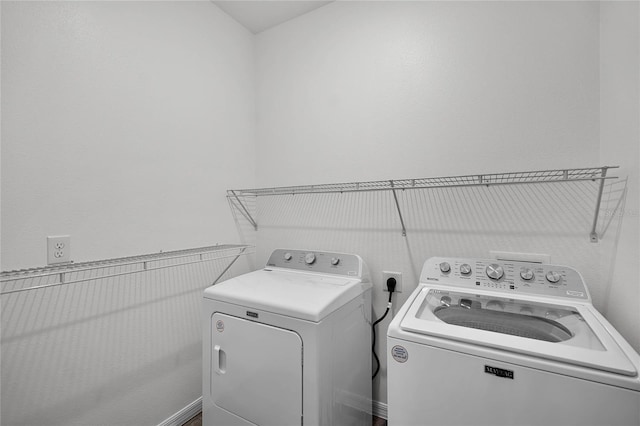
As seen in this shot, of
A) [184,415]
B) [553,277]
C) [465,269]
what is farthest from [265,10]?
[184,415]

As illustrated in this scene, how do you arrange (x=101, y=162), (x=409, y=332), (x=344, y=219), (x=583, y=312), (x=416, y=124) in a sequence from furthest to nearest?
(x=344, y=219) < (x=416, y=124) < (x=101, y=162) < (x=583, y=312) < (x=409, y=332)

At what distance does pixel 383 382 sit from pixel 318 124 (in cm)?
183

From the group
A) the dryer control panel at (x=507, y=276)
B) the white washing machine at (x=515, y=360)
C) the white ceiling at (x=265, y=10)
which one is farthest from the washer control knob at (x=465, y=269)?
the white ceiling at (x=265, y=10)

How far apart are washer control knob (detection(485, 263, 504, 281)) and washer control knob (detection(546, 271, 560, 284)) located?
0.59 feet

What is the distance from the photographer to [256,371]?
4.40 ft

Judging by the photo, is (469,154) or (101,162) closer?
(101,162)

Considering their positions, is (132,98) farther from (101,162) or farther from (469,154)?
(469,154)

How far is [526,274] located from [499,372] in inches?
25.8

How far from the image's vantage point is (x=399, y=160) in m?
1.80

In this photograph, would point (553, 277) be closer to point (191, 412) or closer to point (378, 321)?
point (378, 321)

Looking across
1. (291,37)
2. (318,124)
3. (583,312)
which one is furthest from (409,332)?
(291,37)

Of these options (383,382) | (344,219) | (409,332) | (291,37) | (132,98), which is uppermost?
(291,37)

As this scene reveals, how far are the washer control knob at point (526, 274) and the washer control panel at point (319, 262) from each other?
81 centimetres

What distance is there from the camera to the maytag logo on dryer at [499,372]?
0.86m
